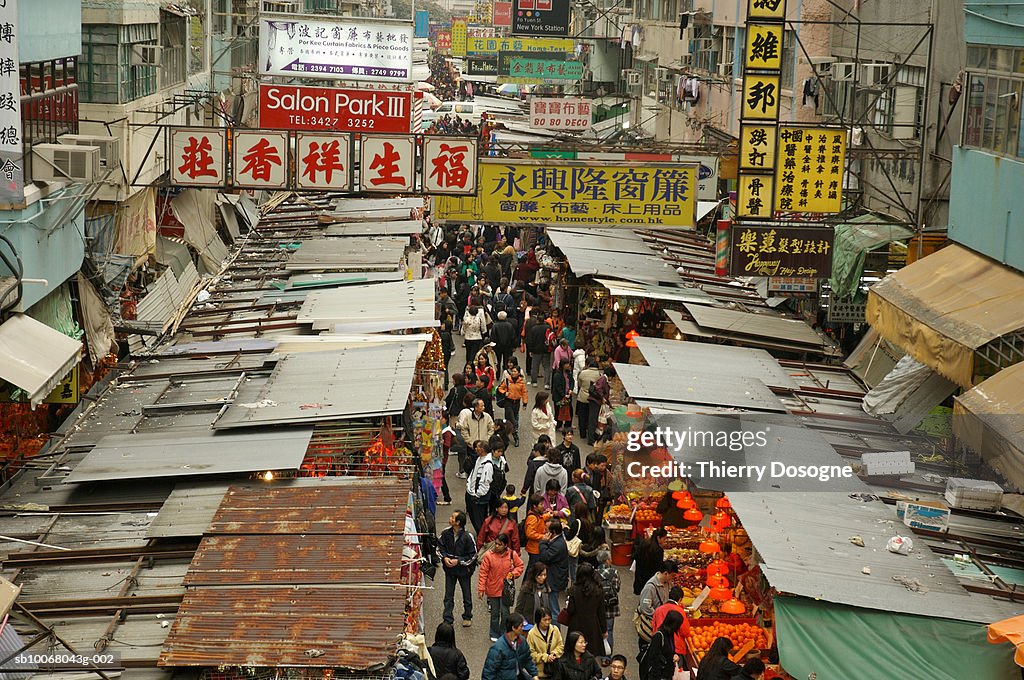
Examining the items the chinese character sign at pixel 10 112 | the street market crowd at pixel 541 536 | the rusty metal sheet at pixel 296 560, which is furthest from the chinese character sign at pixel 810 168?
the rusty metal sheet at pixel 296 560

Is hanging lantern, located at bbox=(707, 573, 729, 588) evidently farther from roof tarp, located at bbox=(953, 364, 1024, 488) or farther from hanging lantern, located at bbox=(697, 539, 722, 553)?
roof tarp, located at bbox=(953, 364, 1024, 488)

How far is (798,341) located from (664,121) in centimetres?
2101

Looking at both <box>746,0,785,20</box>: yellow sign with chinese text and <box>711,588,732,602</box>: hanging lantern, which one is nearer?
<box>711,588,732,602</box>: hanging lantern

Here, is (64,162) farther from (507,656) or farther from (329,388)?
(507,656)

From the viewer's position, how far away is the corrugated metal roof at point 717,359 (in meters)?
15.5

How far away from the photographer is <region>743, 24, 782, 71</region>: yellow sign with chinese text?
16.3m

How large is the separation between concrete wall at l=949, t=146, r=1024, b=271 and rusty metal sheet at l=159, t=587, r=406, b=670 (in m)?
8.68

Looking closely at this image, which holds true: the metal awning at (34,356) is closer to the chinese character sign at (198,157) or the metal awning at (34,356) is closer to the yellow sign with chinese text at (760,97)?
the chinese character sign at (198,157)

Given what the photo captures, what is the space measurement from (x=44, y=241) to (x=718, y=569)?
824 cm

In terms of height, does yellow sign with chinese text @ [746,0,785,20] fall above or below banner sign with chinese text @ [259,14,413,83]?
Result: above

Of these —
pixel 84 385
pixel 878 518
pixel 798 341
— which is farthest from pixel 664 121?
pixel 878 518

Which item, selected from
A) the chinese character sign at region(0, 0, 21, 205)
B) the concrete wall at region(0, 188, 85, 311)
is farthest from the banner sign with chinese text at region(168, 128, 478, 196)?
the chinese character sign at region(0, 0, 21, 205)

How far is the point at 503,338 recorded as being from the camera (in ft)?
68.3

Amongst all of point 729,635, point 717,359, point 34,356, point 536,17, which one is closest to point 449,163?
point 717,359
